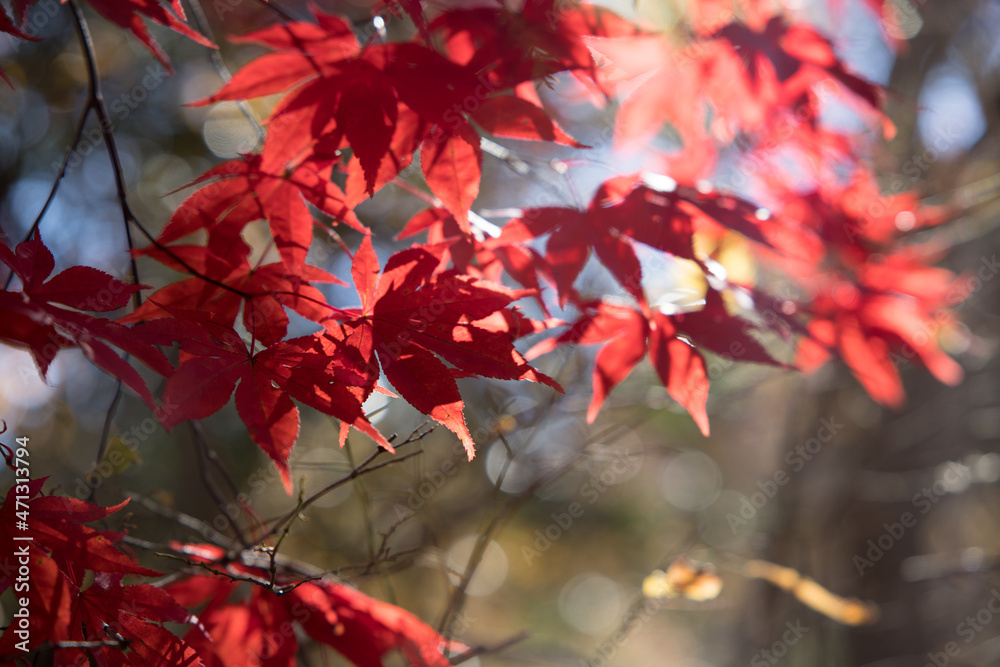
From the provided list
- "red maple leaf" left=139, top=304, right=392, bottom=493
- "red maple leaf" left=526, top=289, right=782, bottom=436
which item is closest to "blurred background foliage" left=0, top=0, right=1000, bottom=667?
"red maple leaf" left=526, top=289, right=782, bottom=436

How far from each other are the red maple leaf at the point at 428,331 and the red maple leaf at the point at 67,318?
0.18 meters

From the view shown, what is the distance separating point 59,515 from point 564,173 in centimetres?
76

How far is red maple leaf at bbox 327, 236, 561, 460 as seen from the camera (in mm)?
559

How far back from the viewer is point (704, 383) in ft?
2.40

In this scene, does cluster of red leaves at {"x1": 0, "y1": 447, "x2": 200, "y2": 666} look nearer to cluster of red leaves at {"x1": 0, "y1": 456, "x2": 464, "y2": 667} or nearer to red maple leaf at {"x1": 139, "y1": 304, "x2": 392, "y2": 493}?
cluster of red leaves at {"x1": 0, "y1": 456, "x2": 464, "y2": 667}

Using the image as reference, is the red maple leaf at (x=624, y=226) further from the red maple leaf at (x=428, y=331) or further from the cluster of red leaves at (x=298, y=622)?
the cluster of red leaves at (x=298, y=622)

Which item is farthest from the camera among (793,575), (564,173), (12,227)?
(12,227)

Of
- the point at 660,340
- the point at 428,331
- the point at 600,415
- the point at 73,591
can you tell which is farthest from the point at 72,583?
the point at 600,415

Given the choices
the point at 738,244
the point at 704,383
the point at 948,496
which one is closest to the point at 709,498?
the point at 948,496

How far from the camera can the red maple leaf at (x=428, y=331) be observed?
559 mm

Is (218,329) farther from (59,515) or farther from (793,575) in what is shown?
(793,575)

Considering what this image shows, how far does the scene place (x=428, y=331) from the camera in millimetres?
588

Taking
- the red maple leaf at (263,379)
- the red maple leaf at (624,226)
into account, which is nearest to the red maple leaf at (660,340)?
the red maple leaf at (624,226)

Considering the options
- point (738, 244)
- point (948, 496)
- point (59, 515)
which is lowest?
point (948, 496)
